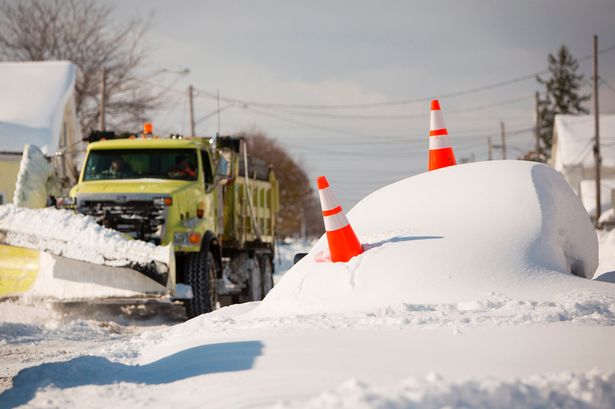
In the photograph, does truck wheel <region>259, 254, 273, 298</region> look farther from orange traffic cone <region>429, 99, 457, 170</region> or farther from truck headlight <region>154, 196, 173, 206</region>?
orange traffic cone <region>429, 99, 457, 170</region>

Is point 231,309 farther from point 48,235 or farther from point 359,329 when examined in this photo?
point 48,235

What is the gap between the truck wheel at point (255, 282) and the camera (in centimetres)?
1667

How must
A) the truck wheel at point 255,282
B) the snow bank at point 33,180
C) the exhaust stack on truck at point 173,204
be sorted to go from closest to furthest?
the exhaust stack on truck at point 173,204 < the snow bank at point 33,180 < the truck wheel at point 255,282

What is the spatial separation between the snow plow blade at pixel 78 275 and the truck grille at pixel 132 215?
1.23m

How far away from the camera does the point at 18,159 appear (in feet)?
88.6

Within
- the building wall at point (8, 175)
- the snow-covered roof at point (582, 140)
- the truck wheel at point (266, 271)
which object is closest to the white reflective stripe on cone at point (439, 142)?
the truck wheel at point (266, 271)

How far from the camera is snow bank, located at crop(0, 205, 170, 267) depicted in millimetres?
11883

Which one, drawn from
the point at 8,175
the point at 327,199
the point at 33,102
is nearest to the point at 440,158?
the point at 327,199

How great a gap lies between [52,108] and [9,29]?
20062mm

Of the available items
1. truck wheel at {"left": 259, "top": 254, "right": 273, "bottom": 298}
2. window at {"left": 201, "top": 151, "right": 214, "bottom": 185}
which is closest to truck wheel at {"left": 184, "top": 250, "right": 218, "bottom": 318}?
window at {"left": 201, "top": 151, "right": 214, "bottom": 185}

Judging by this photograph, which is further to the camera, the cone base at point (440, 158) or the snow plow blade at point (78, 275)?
the snow plow blade at point (78, 275)

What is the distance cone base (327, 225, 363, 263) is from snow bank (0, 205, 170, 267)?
162 inches

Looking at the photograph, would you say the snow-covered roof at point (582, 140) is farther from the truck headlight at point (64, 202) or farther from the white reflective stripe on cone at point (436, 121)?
the white reflective stripe on cone at point (436, 121)

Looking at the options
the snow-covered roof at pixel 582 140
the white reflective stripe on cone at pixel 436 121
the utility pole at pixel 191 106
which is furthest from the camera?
the snow-covered roof at pixel 582 140
